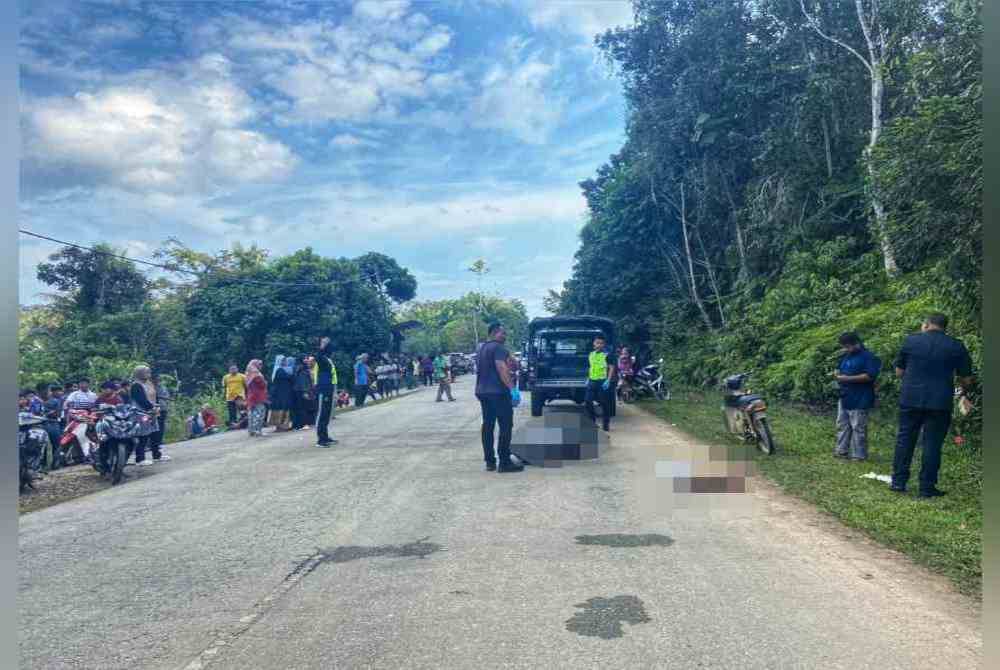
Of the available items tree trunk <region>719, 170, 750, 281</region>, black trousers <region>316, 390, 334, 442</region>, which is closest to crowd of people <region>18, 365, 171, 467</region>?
black trousers <region>316, 390, 334, 442</region>

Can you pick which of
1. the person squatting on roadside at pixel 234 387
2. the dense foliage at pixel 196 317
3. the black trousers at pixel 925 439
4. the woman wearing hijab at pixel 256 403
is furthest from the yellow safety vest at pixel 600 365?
the dense foliage at pixel 196 317

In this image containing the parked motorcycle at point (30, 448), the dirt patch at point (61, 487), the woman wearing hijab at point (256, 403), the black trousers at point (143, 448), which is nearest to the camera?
the dirt patch at point (61, 487)

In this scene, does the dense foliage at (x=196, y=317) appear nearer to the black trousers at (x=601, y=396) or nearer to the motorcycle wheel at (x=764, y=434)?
the black trousers at (x=601, y=396)

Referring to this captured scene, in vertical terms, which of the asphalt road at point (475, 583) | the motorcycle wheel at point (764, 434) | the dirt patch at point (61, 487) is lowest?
the dirt patch at point (61, 487)

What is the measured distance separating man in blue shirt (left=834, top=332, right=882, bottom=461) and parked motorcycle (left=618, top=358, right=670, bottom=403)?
12.4m

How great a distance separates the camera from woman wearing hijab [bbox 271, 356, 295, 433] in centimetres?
1719

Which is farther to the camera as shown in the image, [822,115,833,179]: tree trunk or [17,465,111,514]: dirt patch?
[822,115,833,179]: tree trunk

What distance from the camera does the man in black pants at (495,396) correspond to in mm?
9977

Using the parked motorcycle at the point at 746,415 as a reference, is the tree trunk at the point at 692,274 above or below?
above

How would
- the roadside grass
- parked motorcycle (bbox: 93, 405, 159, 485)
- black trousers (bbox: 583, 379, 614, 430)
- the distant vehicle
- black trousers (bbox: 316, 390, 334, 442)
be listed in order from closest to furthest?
1. the roadside grass
2. parked motorcycle (bbox: 93, 405, 159, 485)
3. black trousers (bbox: 316, 390, 334, 442)
4. black trousers (bbox: 583, 379, 614, 430)
5. the distant vehicle

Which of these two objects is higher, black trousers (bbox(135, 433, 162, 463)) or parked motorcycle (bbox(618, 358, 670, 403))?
parked motorcycle (bbox(618, 358, 670, 403))

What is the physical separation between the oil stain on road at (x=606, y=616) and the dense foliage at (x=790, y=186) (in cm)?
762

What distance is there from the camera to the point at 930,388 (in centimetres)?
748

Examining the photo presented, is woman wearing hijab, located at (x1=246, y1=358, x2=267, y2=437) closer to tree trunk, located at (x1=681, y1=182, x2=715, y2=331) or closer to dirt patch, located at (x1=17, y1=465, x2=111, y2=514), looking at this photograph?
dirt patch, located at (x1=17, y1=465, x2=111, y2=514)
